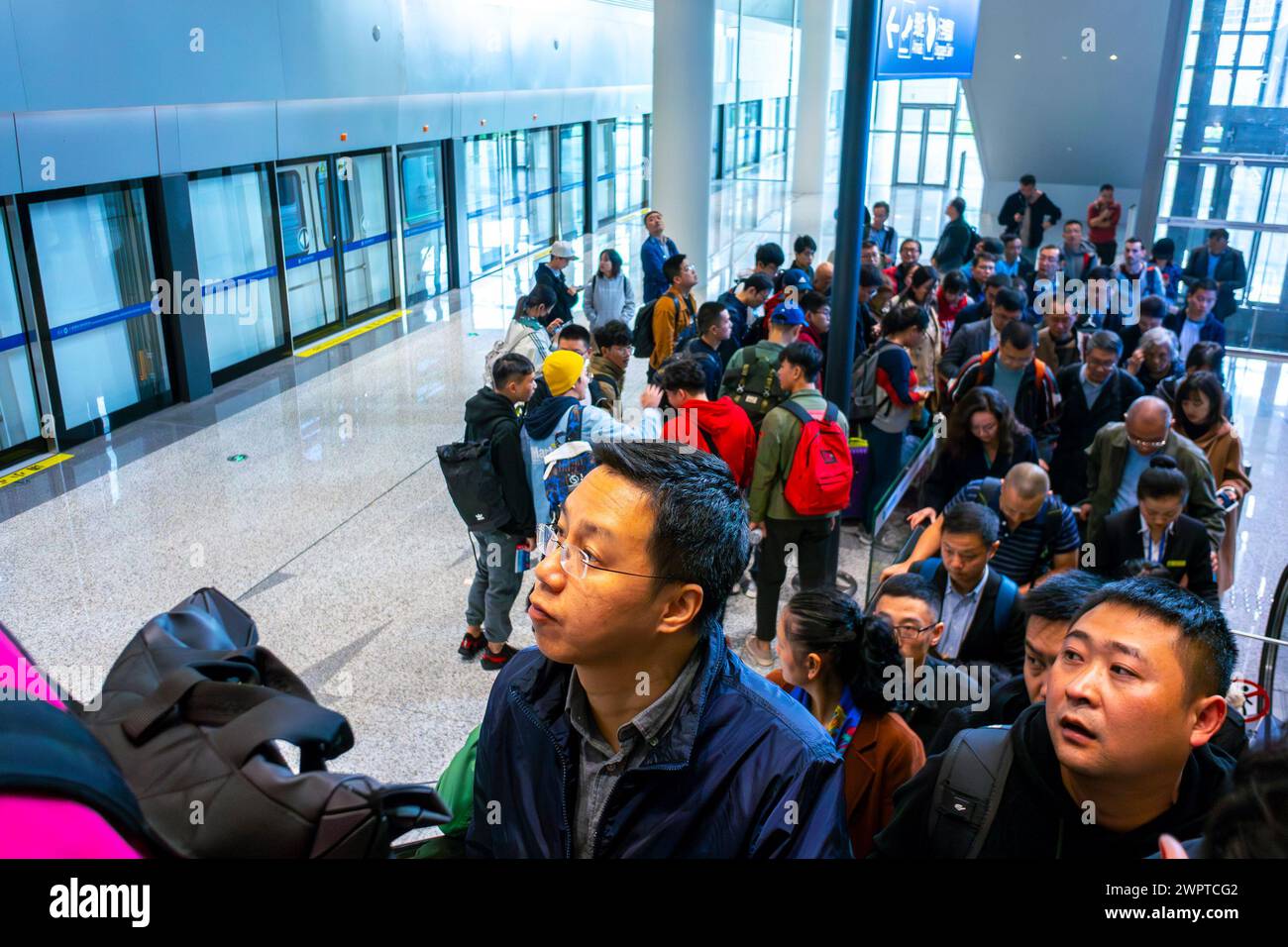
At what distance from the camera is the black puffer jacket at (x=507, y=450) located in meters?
5.03

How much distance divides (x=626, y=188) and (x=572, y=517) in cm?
2361

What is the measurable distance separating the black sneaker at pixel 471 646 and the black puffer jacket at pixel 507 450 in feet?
2.67

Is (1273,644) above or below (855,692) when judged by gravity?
below

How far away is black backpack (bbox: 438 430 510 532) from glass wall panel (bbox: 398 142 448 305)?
10214 mm

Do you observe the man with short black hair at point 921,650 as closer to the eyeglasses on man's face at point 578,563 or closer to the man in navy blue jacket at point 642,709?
the man in navy blue jacket at point 642,709

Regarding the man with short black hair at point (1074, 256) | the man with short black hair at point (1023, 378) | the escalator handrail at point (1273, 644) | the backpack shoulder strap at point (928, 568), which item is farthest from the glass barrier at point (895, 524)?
the man with short black hair at point (1074, 256)

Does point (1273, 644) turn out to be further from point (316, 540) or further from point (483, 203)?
point (483, 203)

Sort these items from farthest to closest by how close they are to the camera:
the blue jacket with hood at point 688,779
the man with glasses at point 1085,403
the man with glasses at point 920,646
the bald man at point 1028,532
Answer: the man with glasses at point 1085,403 < the bald man at point 1028,532 < the man with glasses at point 920,646 < the blue jacket with hood at point 688,779

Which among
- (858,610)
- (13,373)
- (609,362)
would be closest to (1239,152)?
(609,362)

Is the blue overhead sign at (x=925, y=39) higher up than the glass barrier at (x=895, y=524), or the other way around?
the blue overhead sign at (x=925, y=39)

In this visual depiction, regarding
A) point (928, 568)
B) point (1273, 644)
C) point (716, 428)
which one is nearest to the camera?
point (928, 568)

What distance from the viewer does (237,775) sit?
3.52 feet

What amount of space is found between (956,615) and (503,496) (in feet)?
7.77
